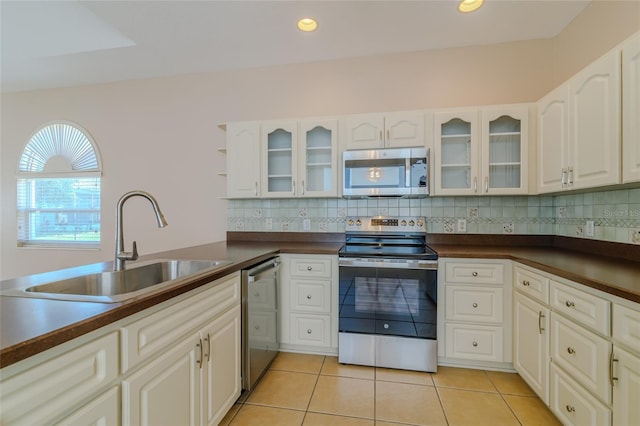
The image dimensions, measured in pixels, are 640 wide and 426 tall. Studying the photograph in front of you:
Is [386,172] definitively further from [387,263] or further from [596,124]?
[596,124]

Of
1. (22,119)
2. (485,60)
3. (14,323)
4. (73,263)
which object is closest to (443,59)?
(485,60)

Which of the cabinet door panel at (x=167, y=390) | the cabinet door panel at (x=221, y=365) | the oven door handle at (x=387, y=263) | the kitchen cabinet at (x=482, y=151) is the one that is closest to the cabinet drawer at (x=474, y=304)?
the oven door handle at (x=387, y=263)

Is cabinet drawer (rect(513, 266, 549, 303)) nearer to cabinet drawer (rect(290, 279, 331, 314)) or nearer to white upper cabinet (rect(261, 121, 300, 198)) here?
cabinet drawer (rect(290, 279, 331, 314))

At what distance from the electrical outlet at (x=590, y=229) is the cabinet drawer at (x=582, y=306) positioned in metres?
0.86

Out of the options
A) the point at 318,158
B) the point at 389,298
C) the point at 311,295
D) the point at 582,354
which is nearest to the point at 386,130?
the point at 318,158

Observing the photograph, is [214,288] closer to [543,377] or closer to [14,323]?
[14,323]

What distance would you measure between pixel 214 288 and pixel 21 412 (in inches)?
32.3

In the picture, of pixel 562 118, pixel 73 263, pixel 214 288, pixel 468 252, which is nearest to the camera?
pixel 214 288

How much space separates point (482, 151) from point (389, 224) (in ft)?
3.18

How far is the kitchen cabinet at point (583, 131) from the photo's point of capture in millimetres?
1560

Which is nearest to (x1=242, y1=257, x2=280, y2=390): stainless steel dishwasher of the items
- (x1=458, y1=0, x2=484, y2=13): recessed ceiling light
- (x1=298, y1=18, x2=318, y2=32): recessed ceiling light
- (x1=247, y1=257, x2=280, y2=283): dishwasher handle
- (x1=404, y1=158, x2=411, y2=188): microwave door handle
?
(x1=247, y1=257, x2=280, y2=283): dishwasher handle

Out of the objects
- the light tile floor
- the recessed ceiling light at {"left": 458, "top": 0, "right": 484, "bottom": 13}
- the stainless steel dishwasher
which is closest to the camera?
the light tile floor

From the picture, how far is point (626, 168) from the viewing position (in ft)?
4.89

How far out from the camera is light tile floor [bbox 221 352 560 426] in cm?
165
